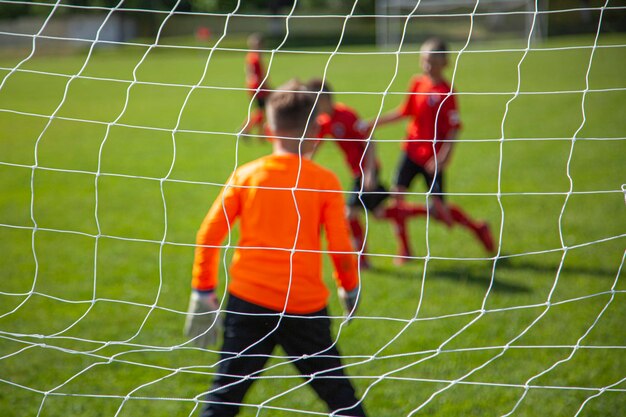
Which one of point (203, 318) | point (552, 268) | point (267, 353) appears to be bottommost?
point (552, 268)

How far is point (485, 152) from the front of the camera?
881 centimetres

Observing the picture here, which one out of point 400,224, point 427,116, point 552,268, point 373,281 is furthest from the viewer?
point 400,224

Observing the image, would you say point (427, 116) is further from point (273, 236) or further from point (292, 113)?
point (273, 236)

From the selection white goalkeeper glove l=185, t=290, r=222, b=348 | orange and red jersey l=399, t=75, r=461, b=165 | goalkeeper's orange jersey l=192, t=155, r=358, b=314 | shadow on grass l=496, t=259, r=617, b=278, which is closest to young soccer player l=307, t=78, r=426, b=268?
orange and red jersey l=399, t=75, r=461, b=165

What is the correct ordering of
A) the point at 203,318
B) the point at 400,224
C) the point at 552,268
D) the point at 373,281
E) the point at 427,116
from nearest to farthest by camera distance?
the point at 203,318
the point at 373,281
the point at 552,268
the point at 427,116
the point at 400,224

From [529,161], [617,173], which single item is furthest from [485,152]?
[617,173]

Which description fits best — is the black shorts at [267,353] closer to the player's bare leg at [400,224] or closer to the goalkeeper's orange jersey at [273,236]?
the goalkeeper's orange jersey at [273,236]

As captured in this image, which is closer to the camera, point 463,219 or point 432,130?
point 432,130

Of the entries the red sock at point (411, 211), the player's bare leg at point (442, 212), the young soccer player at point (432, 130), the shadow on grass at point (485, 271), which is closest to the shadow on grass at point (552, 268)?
the shadow on grass at point (485, 271)

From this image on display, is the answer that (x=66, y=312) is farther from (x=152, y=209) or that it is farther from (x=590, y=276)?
(x=590, y=276)

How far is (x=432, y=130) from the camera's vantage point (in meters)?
4.75

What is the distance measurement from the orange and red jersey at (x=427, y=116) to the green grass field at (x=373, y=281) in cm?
82

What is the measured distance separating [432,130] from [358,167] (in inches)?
24.1

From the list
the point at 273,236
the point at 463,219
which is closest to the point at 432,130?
the point at 463,219
